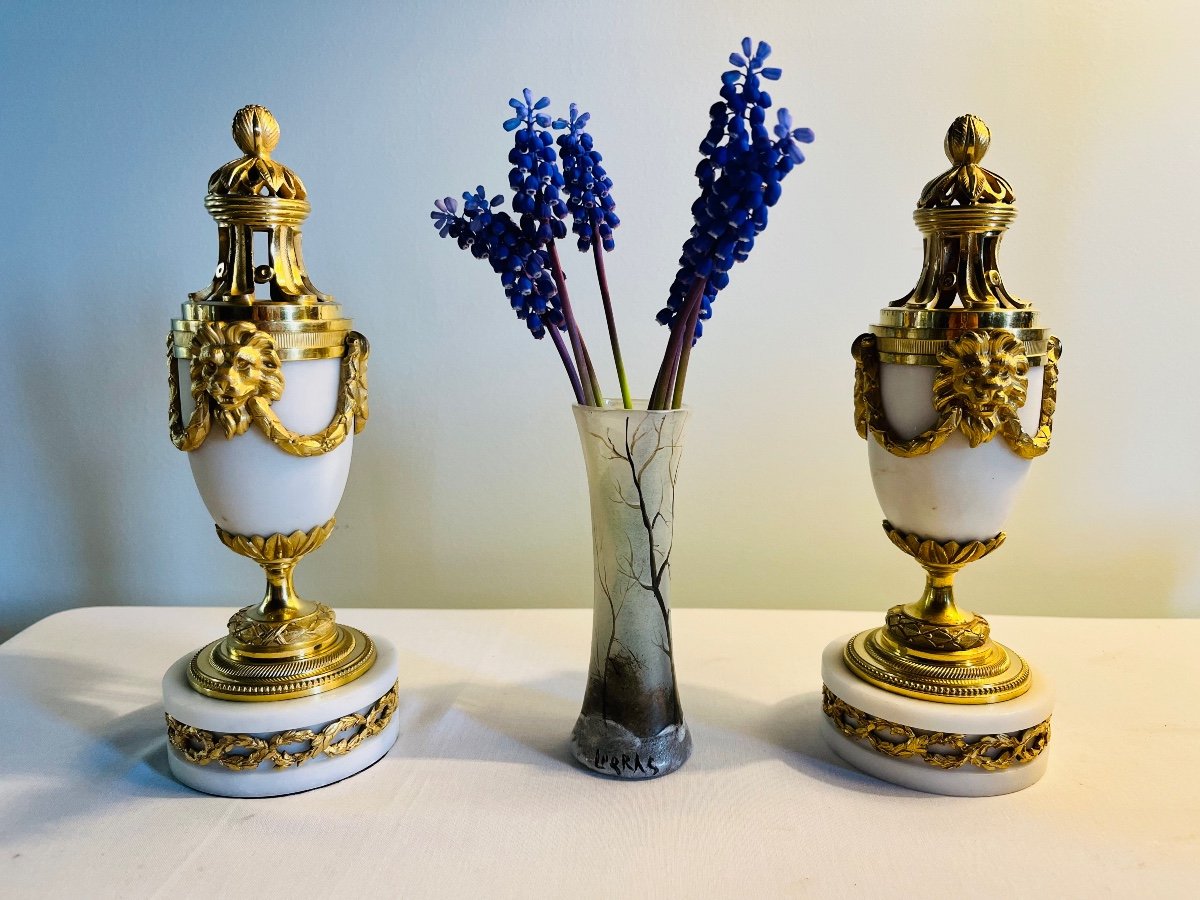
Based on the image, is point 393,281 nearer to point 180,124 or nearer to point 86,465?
point 180,124

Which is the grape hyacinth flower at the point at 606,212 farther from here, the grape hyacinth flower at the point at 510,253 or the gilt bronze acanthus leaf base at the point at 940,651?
the gilt bronze acanthus leaf base at the point at 940,651

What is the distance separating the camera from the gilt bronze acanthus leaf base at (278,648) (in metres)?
0.73

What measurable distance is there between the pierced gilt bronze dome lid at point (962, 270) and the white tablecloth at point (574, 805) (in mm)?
349

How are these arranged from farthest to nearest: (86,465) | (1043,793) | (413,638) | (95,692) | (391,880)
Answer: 1. (86,465)
2. (413,638)
3. (95,692)
4. (1043,793)
5. (391,880)

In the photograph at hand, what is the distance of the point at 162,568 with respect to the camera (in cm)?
119

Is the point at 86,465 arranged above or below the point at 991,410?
below

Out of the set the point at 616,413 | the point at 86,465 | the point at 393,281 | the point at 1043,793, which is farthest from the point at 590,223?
the point at 86,465

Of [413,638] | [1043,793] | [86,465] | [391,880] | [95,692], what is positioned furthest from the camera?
[86,465]

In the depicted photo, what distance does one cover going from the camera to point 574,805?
0.70m

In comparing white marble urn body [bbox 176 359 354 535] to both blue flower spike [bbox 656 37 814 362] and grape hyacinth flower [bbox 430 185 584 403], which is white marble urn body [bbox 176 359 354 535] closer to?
grape hyacinth flower [bbox 430 185 584 403]

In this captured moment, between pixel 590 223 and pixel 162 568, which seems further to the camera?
pixel 162 568

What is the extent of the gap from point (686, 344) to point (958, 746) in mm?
381

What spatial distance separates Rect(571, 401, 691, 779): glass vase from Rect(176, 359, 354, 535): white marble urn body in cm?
21

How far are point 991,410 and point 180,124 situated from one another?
0.94 meters
